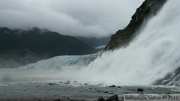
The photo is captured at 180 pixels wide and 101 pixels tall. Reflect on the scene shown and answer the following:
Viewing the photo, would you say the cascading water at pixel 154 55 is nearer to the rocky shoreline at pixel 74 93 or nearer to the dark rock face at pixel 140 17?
the rocky shoreline at pixel 74 93

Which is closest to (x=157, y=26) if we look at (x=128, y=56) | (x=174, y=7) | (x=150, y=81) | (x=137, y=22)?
(x=174, y=7)

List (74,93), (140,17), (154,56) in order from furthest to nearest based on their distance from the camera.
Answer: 1. (140,17)
2. (154,56)
3. (74,93)

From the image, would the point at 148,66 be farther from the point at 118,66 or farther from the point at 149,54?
the point at 118,66

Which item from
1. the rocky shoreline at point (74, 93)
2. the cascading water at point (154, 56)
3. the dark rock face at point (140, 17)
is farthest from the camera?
the dark rock face at point (140, 17)

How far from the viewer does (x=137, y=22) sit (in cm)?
11938

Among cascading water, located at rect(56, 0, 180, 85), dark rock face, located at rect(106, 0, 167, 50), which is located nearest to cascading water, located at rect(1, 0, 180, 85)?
cascading water, located at rect(56, 0, 180, 85)

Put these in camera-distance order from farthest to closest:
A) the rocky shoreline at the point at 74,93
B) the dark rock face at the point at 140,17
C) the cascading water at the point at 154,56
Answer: the dark rock face at the point at 140,17 < the cascading water at the point at 154,56 < the rocky shoreline at the point at 74,93

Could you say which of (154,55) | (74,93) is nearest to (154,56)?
(154,55)

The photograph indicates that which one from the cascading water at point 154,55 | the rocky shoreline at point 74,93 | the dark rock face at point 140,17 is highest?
the dark rock face at point 140,17

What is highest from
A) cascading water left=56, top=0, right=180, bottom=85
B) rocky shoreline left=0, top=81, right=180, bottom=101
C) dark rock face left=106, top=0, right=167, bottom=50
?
dark rock face left=106, top=0, right=167, bottom=50

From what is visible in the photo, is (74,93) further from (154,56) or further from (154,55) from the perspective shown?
(154,55)

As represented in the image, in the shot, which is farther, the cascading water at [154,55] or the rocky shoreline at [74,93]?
the cascading water at [154,55]

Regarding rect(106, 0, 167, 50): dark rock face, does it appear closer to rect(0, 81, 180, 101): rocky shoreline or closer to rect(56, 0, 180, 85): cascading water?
rect(56, 0, 180, 85): cascading water

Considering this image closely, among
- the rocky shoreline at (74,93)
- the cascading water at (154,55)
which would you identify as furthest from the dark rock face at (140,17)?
the rocky shoreline at (74,93)
